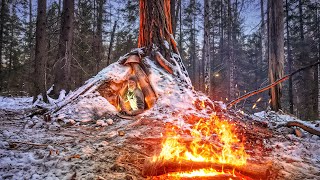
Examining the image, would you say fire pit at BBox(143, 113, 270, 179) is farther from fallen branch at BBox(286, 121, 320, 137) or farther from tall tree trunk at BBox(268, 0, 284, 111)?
tall tree trunk at BBox(268, 0, 284, 111)

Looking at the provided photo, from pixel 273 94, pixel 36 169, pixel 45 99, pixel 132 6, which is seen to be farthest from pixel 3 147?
pixel 132 6

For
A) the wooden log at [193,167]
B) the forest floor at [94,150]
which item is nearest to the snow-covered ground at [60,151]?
the forest floor at [94,150]

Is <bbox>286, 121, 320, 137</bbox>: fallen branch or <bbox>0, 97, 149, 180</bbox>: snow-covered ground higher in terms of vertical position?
<bbox>286, 121, 320, 137</bbox>: fallen branch

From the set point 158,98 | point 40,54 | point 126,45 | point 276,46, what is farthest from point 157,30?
point 126,45

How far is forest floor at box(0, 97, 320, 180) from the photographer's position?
7.90ft

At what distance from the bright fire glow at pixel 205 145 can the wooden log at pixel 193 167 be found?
42mm

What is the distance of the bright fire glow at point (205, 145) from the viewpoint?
2540mm

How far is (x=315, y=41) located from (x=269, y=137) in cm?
1850

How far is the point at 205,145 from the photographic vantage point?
3.64 metres

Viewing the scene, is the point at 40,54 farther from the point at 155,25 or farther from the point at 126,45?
the point at 126,45

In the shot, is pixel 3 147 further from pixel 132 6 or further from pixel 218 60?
pixel 218 60

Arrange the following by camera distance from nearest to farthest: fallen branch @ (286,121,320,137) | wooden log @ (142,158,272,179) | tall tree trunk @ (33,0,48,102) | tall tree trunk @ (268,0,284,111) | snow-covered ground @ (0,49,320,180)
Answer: wooden log @ (142,158,272,179), snow-covered ground @ (0,49,320,180), fallen branch @ (286,121,320,137), tall tree trunk @ (268,0,284,111), tall tree trunk @ (33,0,48,102)

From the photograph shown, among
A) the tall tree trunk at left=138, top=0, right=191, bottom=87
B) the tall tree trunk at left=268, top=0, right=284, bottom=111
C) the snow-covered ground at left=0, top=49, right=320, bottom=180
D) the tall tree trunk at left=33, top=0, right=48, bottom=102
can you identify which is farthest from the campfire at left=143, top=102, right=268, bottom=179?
the tall tree trunk at left=33, top=0, right=48, bottom=102

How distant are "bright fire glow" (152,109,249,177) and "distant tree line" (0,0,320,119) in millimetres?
1573
